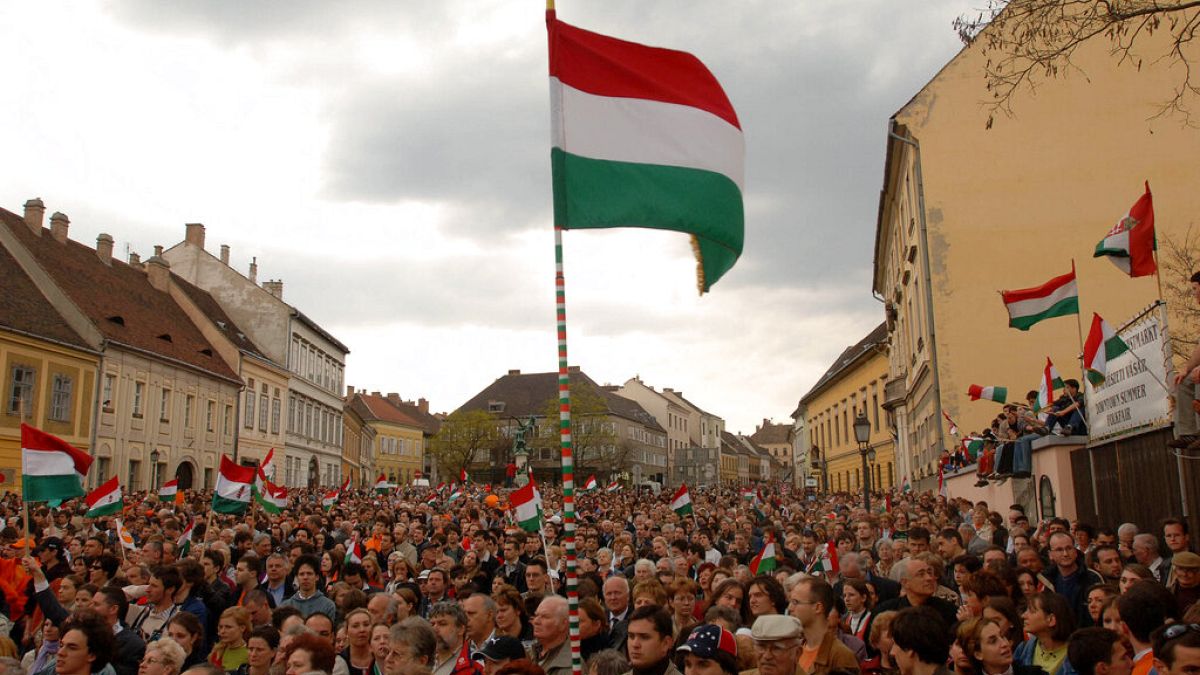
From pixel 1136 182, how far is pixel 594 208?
2479 cm

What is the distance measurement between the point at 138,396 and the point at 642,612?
141 feet

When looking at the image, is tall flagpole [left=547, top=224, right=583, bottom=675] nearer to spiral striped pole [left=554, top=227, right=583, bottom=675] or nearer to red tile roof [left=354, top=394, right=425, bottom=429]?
spiral striped pole [left=554, top=227, right=583, bottom=675]

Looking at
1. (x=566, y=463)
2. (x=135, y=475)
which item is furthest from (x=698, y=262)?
(x=135, y=475)

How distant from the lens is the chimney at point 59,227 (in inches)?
1752

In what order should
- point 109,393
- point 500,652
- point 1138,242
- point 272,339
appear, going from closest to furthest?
point 500,652, point 1138,242, point 109,393, point 272,339

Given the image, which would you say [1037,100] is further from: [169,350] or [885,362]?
[169,350]

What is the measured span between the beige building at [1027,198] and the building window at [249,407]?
39.8 m

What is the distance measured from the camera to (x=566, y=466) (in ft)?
16.1

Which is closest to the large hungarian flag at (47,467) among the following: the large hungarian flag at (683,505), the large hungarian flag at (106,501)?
the large hungarian flag at (106,501)

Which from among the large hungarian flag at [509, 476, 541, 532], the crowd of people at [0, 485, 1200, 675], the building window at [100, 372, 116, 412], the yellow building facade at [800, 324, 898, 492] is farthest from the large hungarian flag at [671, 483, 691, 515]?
the building window at [100, 372, 116, 412]

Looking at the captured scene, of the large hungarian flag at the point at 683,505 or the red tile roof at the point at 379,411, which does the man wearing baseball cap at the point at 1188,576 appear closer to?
the large hungarian flag at the point at 683,505

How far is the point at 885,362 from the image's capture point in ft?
153

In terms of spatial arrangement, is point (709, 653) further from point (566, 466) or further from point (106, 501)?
point (106, 501)

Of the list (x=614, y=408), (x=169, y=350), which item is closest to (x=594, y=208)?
(x=169, y=350)
